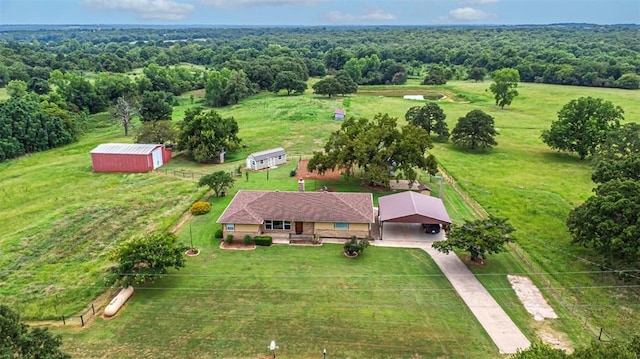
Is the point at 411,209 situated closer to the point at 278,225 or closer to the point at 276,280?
the point at 278,225

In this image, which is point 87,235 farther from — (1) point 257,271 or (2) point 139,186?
(1) point 257,271

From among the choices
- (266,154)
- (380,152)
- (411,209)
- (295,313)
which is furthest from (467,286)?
(266,154)

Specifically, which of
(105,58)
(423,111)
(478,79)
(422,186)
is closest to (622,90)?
(478,79)

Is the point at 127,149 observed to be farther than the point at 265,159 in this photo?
Yes

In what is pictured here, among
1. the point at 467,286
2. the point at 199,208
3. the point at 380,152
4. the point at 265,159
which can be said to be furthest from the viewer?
the point at 265,159

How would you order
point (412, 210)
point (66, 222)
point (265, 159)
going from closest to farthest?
point (412, 210), point (66, 222), point (265, 159)

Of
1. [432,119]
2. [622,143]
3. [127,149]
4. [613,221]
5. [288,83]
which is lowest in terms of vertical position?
[127,149]
